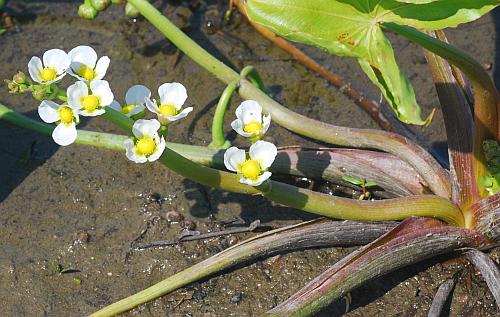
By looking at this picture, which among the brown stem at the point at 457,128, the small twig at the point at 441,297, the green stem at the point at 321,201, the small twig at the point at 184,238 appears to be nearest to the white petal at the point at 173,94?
the green stem at the point at 321,201

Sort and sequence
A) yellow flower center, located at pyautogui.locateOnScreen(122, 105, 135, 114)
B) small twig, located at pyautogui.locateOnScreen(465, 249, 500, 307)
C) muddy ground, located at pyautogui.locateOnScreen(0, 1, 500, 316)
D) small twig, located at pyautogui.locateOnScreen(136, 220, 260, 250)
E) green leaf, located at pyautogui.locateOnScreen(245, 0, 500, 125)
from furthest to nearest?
small twig, located at pyautogui.locateOnScreen(136, 220, 260, 250), muddy ground, located at pyautogui.locateOnScreen(0, 1, 500, 316), small twig, located at pyautogui.locateOnScreen(465, 249, 500, 307), yellow flower center, located at pyautogui.locateOnScreen(122, 105, 135, 114), green leaf, located at pyautogui.locateOnScreen(245, 0, 500, 125)

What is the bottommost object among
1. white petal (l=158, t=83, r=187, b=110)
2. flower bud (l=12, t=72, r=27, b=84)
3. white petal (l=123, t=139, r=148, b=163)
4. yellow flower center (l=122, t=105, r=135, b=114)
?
flower bud (l=12, t=72, r=27, b=84)

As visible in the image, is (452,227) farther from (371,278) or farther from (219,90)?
(219,90)

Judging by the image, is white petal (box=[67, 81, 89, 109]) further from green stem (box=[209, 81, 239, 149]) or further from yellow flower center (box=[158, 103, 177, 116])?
green stem (box=[209, 81, 239, 149])

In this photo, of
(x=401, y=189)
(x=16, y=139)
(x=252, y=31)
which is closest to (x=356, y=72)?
(x=252, y=31)

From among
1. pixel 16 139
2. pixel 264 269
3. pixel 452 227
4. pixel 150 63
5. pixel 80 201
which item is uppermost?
pixel 452 227

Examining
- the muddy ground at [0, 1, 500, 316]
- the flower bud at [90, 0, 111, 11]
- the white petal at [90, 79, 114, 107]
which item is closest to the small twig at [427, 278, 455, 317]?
the muddy ground at [0, 1, 500, 316]
